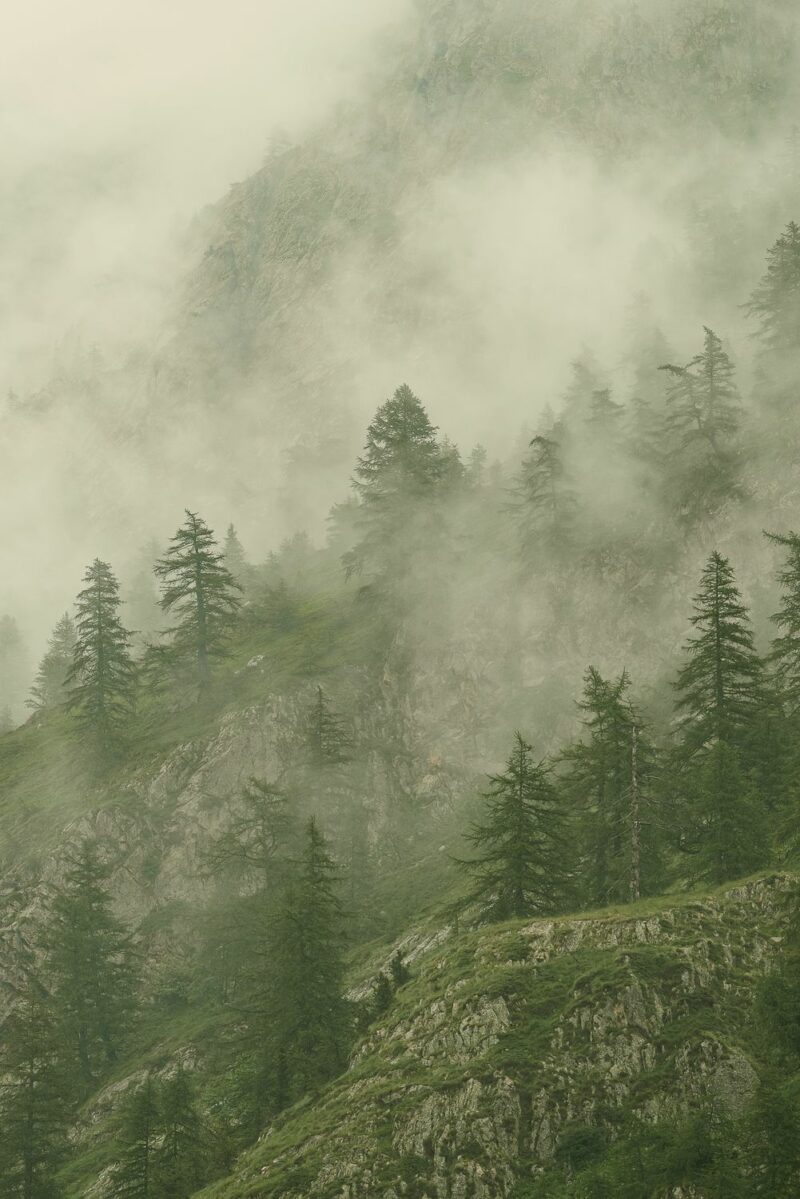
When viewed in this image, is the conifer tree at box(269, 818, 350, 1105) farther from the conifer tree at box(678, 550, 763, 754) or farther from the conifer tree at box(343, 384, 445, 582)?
the conifer tree at box(343, 384, 445, 582)

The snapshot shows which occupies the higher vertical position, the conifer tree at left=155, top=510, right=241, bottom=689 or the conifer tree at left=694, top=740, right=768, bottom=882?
the conifer tree at left=155, top=510, right=241, bottom=689

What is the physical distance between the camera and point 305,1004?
3119 centimetres

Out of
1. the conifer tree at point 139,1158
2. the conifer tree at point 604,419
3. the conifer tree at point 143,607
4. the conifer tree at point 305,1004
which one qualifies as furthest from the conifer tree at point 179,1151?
the conifer tree at point 143,607

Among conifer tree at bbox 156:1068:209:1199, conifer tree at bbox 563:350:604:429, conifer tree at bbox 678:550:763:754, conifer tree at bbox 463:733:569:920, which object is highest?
conifer tree at bbox 563:350:604:429

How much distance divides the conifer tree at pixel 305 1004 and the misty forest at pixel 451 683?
132 mm

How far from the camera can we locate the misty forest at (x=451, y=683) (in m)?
25.7

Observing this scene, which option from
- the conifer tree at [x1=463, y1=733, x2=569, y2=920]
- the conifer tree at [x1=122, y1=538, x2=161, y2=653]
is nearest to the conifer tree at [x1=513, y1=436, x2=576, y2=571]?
the conifer tree at [x1=463, y1=733, x2=569, y2=920]

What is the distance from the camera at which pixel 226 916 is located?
2005 inches

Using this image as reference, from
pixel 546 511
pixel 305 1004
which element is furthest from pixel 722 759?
pixel 546 511

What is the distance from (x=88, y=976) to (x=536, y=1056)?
94.9 ft

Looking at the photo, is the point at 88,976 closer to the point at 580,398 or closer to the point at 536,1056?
the point at 536,1056

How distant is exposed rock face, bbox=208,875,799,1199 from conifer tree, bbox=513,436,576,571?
4448 centimetres

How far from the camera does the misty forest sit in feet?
84.4

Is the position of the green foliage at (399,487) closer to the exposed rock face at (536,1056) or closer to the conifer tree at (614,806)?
the conifer tree at (614,806)
